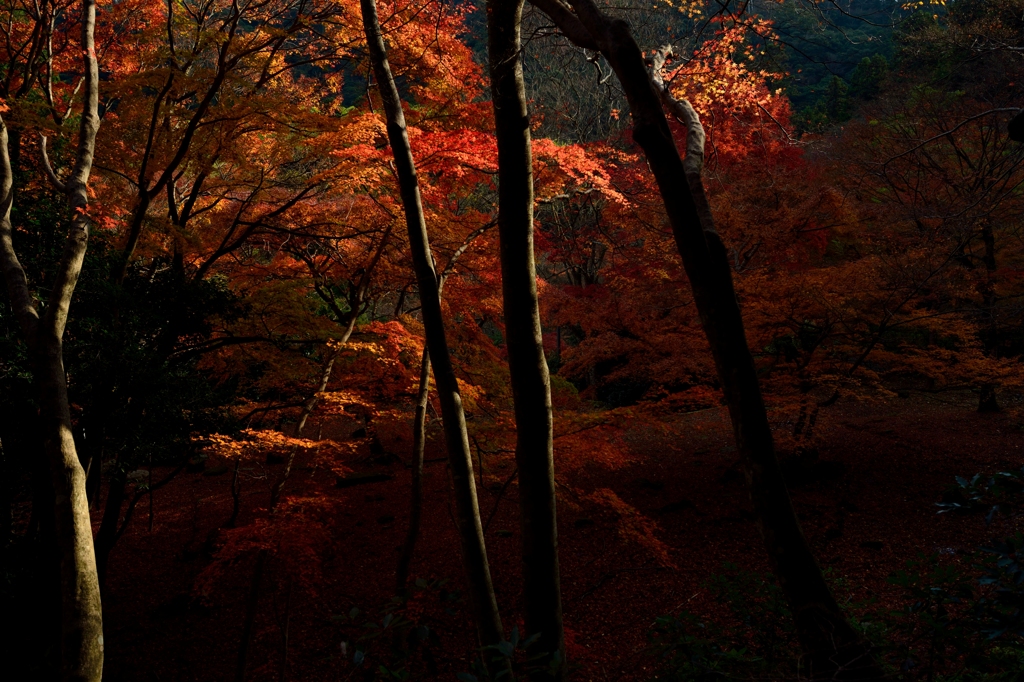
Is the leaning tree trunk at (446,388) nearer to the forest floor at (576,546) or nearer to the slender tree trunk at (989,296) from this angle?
the forest floor at (576,546)

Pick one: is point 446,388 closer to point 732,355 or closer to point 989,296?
point 732,355

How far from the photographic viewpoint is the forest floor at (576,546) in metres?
7.87

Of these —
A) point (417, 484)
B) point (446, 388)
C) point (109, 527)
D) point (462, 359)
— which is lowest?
point (417, 484)

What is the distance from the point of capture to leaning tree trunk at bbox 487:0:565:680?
9.52 ft

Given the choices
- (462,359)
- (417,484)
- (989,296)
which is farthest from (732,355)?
(989,296)

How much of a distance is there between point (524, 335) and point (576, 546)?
785cm

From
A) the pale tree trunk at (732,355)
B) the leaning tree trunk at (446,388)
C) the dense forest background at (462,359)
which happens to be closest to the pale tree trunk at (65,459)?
the dense forest background at (462,359)

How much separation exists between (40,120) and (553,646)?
665 centimetres

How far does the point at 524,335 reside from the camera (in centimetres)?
297

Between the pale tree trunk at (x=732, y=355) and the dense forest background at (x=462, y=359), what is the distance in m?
0.02

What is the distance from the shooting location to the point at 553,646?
2920 mm

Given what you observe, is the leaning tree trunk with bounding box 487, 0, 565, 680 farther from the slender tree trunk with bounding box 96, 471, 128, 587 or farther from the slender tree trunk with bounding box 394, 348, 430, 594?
the slender tree trunk with bounding box 96, 471, 128, 587

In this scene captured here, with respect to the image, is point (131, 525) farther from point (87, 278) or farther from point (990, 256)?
point (990, 256)

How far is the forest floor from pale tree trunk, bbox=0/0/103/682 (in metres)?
2.42
